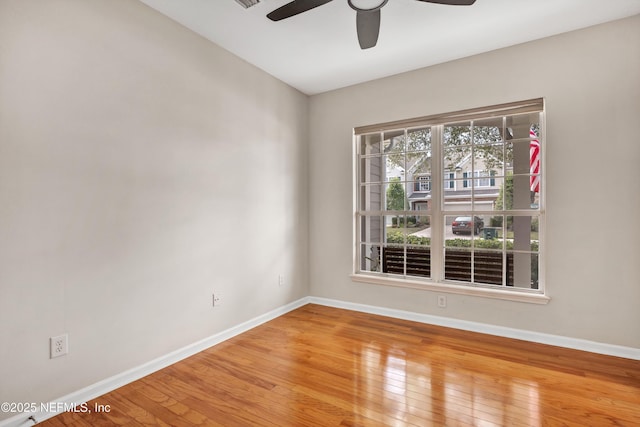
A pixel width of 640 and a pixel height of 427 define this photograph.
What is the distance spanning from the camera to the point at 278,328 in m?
3.28

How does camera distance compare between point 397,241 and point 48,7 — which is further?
point 397,241

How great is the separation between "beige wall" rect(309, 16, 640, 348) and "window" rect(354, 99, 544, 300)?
6.2 inches

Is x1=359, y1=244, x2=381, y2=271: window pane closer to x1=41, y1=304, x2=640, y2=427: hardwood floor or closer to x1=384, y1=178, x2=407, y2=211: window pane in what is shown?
x1=384, y1=178, x2=407, y2=211: window pane

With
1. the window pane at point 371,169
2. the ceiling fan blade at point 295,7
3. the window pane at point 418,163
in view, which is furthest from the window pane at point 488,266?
the ceiling fan blade at point 295,7

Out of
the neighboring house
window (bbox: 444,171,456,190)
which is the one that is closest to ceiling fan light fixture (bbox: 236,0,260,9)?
the neighboring house

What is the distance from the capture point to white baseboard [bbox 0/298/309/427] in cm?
180

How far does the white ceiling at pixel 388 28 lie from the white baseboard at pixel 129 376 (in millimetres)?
2635

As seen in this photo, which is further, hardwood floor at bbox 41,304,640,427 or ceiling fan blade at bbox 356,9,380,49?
ceiling fan blade at bbox 356,9,380,49

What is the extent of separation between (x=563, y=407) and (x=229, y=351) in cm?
236

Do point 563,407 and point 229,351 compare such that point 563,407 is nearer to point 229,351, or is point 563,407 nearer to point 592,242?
point 592,242

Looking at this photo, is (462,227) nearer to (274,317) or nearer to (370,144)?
(370,144)

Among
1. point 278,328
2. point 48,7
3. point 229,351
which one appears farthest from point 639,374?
point 48,7

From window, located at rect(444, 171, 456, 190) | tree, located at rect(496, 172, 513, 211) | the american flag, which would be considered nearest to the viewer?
the american flag

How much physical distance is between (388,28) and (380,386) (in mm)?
2748
